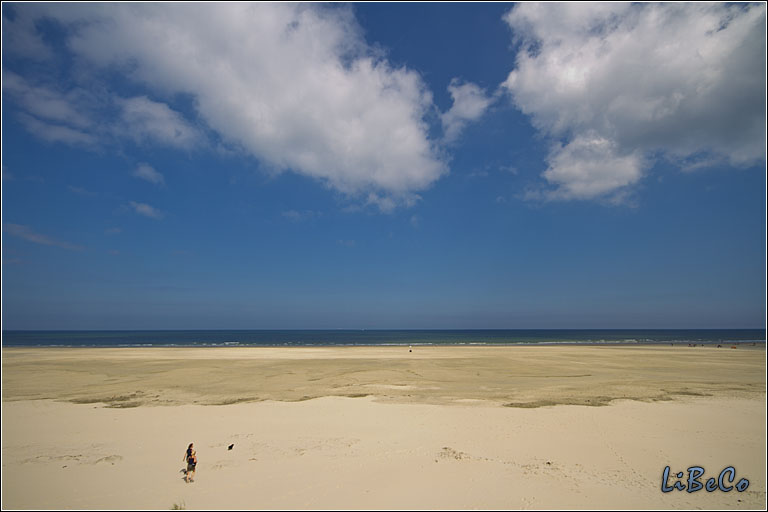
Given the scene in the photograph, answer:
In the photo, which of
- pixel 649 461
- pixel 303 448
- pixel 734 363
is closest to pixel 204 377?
pixel 303 448

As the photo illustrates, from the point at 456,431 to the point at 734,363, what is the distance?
43235 mm

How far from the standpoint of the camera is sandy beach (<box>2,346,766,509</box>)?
31.6 ft

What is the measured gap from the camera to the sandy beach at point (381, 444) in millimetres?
9617

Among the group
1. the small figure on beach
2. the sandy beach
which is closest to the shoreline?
the sandy beach

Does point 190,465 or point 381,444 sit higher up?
point 190,465

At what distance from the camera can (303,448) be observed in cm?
1278

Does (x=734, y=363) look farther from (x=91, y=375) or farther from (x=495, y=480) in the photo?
(x=91, y=375)

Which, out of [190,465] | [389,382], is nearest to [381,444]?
[190,465]

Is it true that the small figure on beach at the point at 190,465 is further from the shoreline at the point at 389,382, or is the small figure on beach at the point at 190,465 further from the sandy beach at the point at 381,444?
the shoreline at the point at 389,382

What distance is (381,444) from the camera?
13.2 m

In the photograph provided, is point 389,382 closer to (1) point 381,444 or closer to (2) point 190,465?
(1) point 381,444

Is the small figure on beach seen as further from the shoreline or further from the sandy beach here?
the shoreline

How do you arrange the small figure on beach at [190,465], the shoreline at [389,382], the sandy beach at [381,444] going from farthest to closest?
1. the shoreline at [389,382]
2. the small figure on beach at [190,465]
3. the sandy beach at [381,444]

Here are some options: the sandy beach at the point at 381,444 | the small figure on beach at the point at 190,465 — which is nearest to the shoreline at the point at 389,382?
the sandy beach at the point at 381,444
